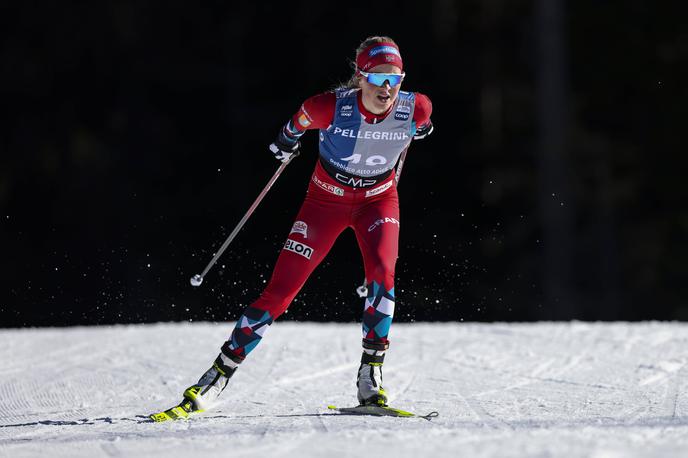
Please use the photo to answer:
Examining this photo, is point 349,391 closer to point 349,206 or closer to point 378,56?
point 349,206

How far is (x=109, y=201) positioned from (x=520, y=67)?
297 inches

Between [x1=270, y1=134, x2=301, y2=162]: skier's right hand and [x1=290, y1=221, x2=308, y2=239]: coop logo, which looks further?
[x1=270, y1=134, x2=301, y2=162]: skier's right hand

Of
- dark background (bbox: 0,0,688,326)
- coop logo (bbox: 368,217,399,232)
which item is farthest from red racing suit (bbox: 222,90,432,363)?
dark background (bbox: 0,0,688,326)

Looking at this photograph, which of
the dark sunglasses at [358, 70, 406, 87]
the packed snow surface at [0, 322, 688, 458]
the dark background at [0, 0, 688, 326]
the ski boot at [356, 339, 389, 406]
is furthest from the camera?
the dark background at [0, 0, 688, 326]

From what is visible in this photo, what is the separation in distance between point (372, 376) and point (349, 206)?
0.78m

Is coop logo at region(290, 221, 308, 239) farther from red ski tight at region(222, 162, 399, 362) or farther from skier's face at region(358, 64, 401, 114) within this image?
skier's face at region(358, 64, 401, 114)

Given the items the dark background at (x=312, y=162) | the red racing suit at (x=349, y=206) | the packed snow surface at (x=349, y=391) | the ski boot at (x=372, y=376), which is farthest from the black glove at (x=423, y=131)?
the dark background at (x=312, y=162)

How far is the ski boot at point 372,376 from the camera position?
488cm

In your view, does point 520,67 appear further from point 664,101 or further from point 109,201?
point 109,201

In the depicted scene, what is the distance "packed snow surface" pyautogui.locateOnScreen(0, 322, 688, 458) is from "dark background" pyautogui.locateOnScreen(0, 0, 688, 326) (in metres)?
8.55

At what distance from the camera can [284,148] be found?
5.24 m

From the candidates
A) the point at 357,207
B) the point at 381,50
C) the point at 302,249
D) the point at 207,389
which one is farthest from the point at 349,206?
the point at 207,389

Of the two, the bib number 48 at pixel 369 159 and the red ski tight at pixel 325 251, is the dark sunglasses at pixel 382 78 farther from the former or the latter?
the red ski tight at pixel 325 251

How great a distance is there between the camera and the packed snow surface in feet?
13.2
